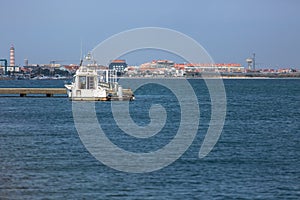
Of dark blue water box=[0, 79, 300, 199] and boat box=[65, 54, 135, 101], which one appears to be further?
boat box=[65, 54, 135, 101]

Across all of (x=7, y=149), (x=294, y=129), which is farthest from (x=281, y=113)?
(x=7, y=149)

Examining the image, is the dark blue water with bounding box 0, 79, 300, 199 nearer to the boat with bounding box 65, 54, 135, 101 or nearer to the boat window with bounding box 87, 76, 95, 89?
the boat with bounding box 65, 54, 135, 101

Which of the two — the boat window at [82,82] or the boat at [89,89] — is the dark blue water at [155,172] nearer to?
the boat at [89,89]

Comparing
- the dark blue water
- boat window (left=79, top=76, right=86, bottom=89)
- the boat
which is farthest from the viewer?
boat window (left=79, top=76, right=86, bottom=89)

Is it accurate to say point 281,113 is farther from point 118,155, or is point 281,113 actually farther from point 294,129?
point 118,155

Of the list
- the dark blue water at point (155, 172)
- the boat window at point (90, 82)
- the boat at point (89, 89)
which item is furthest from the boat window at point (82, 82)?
the dark blue water at point (155, 172)

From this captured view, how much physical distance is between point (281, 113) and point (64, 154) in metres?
31.4

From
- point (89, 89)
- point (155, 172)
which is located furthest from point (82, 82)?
point (155, 172)

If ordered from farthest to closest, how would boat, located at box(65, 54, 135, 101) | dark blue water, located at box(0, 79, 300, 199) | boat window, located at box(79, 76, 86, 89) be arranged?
boat window, located at box(79, 76, 86, 89), boat, located at box(65, 54, 135, 101), dark blue water, located at box(0, 79, 300, 199)

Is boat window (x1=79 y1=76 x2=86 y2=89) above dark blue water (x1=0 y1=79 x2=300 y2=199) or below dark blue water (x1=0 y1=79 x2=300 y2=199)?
above

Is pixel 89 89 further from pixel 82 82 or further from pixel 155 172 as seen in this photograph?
pixel 155 172

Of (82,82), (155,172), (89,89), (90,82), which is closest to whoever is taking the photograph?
(155,172)

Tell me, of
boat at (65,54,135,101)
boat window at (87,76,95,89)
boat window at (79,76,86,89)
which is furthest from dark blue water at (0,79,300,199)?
boat window at (79,76,86,89)

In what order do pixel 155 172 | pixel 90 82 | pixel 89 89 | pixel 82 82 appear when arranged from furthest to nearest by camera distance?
pixel 82 82
pixel 89 89
pixel 90 82
pixel 155 172
